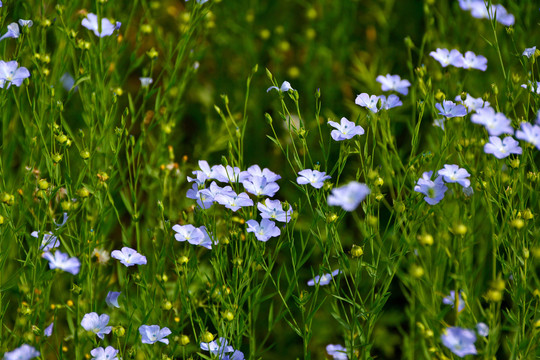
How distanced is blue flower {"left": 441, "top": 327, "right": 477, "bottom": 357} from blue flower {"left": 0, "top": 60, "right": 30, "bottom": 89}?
131 centimetres

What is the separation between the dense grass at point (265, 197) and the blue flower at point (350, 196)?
2cm

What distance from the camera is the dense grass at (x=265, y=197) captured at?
1658 millimetres

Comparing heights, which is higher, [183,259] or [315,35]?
[315,35]

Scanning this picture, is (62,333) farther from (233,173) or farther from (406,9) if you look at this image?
(406,9)

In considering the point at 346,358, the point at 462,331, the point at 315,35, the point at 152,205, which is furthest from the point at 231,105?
the point at 462,331

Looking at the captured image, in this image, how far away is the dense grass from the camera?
1.66 meters

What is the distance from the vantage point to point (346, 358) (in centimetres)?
190

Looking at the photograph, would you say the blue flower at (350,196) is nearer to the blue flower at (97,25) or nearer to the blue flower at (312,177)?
the blue flower at (312,177)

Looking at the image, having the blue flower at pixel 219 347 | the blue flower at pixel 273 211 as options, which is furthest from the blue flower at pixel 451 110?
the blue flower at pixel 219 347

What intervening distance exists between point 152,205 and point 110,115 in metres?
0.45

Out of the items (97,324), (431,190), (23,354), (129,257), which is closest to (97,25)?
(129,257)

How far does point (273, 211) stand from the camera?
1.74m

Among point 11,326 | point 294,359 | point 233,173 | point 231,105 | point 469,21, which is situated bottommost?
point 294,359

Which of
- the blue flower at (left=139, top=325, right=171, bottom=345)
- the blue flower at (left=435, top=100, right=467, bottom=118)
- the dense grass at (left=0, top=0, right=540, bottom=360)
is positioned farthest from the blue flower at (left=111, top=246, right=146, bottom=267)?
the blue flower at (left=435, top=100, right=467, bottom=118)
